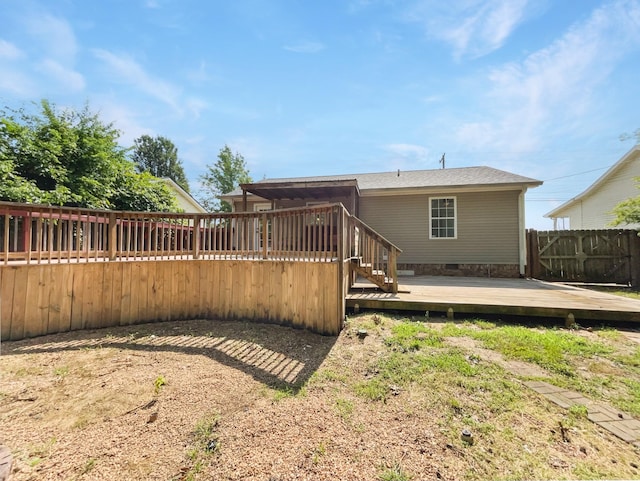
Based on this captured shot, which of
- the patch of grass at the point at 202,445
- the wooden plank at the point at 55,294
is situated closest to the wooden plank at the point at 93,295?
the wooden plank at the point at 55,294

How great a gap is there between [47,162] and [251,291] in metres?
7.58

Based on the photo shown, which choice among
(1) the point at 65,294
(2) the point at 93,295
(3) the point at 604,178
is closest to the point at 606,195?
(3) the point at 604,178

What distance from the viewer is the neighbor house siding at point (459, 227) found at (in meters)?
8.62

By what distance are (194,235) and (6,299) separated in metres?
2.63

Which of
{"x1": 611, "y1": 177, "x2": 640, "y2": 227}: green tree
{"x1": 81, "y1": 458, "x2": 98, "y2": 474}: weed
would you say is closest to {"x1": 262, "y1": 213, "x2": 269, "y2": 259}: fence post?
{"x1": 81, "y1": 458, "x2": 98, "y2": 474}: weed

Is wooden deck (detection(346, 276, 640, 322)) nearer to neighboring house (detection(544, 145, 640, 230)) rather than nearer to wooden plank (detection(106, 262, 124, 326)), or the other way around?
wooden plank (detection(106, 262, 124, 326))

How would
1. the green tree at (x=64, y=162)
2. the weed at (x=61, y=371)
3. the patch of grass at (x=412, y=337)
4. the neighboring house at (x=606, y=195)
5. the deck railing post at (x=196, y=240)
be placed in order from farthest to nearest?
1. the neighboring house at (x=606, y=195)
2. the green tree at (x=64, y=162)
3. the deck railing post at (x=196, y=240)
4. the patch of grass at (x=412, y=337)
5. the weed at (x=61, y=371)

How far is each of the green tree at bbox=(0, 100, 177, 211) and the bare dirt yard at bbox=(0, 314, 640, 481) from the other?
17.3ft

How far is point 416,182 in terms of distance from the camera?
9.61 m

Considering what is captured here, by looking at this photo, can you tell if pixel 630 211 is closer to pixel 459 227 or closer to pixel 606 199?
pixel 459 227

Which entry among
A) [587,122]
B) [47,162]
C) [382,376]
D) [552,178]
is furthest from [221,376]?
[552,178]

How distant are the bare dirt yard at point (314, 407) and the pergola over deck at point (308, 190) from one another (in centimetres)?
476

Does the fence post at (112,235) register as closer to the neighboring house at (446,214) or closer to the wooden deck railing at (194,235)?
the wooden deck railing at (194,235)

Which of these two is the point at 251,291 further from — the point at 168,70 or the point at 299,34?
the point at 168,70
